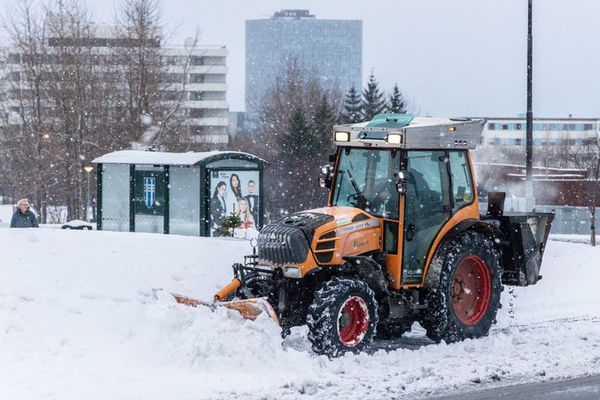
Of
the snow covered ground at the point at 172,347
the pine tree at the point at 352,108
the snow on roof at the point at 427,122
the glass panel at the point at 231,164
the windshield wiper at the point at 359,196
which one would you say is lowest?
the snow covered ground at the point at 172,347

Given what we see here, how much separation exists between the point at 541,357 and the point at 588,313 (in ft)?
12.8

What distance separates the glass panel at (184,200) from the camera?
938 inches

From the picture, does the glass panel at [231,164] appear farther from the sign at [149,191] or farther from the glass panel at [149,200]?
the sign at [149,191]

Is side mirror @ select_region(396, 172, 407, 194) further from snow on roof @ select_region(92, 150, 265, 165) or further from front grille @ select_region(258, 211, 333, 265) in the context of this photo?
snow on roof @ select_region(92, 150, 265, 165)

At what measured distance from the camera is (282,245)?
11039 mm

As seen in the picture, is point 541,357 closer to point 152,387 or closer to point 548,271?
point 152,387

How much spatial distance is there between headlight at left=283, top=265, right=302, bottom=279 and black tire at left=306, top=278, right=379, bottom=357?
11.4 inches

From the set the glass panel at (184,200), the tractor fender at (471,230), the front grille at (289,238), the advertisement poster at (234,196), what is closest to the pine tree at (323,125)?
the advertisement poster at (234,196)

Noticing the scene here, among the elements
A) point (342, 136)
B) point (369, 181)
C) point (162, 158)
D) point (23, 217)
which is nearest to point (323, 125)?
point (162, 158)

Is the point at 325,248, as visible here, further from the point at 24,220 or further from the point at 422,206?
the point at 24,220

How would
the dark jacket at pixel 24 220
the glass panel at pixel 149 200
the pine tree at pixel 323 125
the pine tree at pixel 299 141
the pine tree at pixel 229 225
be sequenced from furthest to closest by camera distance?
the pine tree at pixel 323 125 < the pine tree at pixel 299 141 < the glass panel at pixel 149 200 < the pine tree at pixel 229 225 < the dark jacket at pixel 24 220

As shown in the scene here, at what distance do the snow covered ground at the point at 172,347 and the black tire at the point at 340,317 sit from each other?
21 centimetres

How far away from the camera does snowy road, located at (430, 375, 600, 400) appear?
9.38m

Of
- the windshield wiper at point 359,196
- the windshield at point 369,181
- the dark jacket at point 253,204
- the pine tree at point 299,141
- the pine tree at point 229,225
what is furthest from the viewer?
the pine tree at point 299,141
